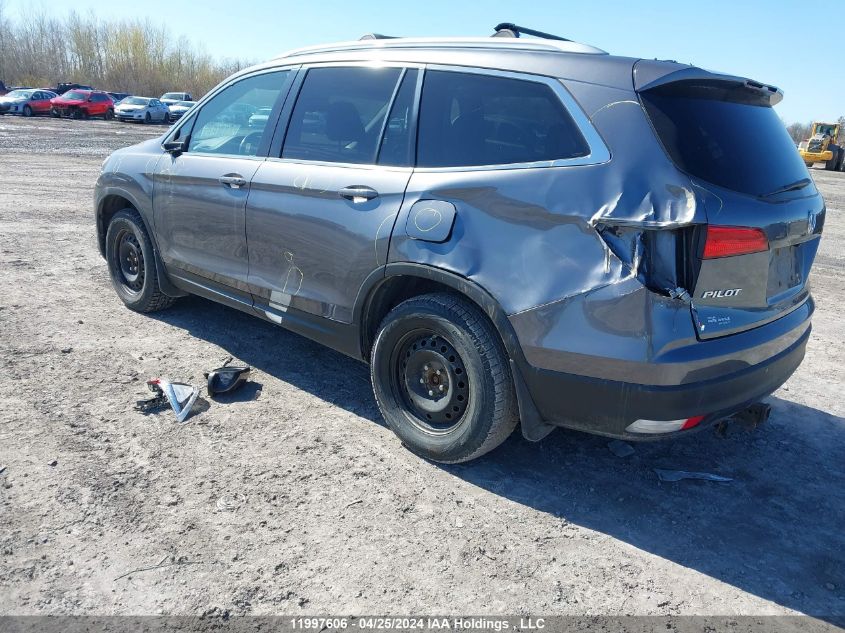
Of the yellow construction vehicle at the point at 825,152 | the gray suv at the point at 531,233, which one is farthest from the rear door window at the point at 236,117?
the yellow construction vehicle at the point at 825,152

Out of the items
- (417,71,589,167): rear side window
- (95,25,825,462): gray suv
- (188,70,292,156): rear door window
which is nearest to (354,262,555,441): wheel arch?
(95,25,825,462): gray suv

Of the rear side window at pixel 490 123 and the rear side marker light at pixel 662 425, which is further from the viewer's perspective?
the rear side window at pixel 490 123

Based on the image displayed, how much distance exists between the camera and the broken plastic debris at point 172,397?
3732 millimetres

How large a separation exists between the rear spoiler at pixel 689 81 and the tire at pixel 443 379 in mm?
1217

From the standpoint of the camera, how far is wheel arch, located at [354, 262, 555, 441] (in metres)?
2.90

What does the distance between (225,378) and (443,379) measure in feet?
4.98

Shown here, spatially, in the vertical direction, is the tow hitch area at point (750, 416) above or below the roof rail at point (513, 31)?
below

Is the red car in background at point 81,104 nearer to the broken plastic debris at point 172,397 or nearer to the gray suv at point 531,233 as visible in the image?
the gray suv at point 531,233

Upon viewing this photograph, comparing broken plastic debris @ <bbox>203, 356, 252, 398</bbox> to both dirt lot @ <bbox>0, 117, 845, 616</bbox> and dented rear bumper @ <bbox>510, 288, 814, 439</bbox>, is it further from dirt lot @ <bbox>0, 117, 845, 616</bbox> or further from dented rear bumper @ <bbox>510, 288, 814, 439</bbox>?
dented rear bumper @ <bbox>510, 288, 814, 439</bbox>

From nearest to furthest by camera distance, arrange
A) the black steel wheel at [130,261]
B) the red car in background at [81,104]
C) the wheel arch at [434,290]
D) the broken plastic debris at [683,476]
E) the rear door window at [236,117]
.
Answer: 1. the wheel arch at [434,290]
2. the broken plastic debris at [683,476]
3. the rear door window at [236,117]
4. the black steel wheel at [130,261]
5. the red car in background at [81,104]

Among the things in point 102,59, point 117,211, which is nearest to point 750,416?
point 117,211

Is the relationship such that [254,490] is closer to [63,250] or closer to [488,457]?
[488,457]

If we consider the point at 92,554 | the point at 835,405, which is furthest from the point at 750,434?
the point at 92,554

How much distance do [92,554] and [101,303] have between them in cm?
344
